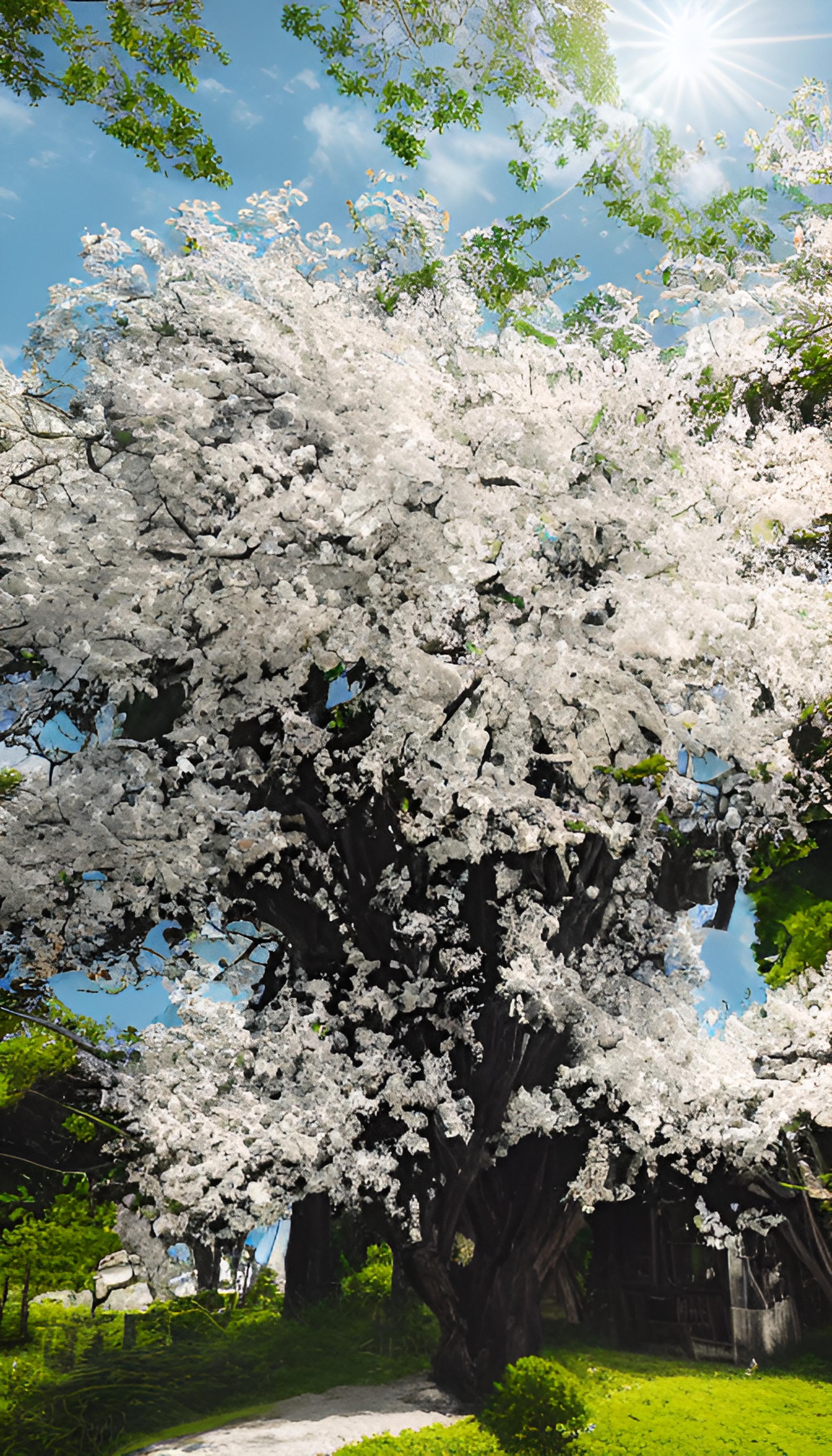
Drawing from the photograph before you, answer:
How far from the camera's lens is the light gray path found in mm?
8516

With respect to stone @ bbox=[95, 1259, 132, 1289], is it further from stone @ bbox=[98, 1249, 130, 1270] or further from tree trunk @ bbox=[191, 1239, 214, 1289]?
tree trunk @ bbox=[191, 1239, 214, 1289]

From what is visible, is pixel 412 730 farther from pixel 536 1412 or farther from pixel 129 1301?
pixel 129 1301

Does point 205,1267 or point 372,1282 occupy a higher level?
point 205,1267

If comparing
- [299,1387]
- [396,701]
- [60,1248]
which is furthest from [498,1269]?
[396,701]

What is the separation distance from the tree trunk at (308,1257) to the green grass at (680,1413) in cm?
310

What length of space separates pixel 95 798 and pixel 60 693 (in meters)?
2.00

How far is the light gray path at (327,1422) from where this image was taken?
27.9ft

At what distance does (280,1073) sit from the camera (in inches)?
348

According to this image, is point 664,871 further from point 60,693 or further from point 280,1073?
point 60,693

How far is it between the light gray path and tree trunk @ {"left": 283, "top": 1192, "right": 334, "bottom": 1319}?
2030mm

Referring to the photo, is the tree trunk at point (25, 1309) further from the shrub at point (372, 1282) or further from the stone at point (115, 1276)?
the shrub at point (372, 1282)

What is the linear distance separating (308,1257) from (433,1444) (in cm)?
448

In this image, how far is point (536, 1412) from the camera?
8609 millimetres

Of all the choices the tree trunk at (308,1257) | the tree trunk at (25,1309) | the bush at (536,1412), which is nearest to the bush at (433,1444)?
the bush at (536,1412)
